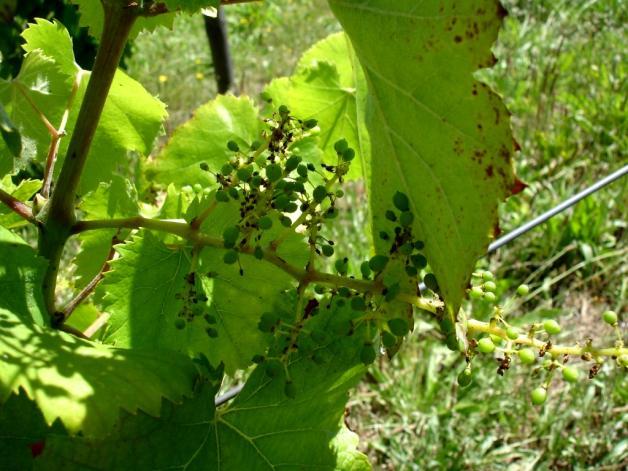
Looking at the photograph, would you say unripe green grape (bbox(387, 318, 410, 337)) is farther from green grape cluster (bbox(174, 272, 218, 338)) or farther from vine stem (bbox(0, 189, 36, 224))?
vine stem (bbox(0, 189, 36, 224))

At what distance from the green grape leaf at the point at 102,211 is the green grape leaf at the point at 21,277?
26cm

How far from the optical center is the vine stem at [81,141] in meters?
0.72

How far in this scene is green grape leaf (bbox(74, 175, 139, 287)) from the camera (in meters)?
1.05

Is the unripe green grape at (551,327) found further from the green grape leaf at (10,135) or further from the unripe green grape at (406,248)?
the green grape leaf at (10,135)

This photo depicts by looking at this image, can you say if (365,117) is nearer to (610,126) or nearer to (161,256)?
(161,256)

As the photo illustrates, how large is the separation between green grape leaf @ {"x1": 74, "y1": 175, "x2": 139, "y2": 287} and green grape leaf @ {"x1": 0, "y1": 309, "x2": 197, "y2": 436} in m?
0.35

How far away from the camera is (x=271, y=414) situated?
866mm

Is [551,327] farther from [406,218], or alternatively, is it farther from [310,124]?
[310,124]

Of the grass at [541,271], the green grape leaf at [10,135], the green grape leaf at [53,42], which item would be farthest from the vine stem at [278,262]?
the grass at [541,271]

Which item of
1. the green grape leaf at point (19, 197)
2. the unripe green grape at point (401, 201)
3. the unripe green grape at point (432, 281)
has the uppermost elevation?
the green grape leaf at point (19, 197)

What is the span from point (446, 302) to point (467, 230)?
7cm

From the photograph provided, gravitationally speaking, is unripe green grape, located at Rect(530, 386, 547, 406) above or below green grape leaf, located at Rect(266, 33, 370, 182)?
below

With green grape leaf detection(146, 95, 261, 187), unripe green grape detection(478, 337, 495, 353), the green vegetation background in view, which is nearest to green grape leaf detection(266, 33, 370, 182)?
green grape leaf detection(146, 95, 261, 187)

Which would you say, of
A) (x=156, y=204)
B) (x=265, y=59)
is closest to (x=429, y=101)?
(x=156, y=204)
